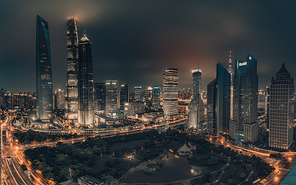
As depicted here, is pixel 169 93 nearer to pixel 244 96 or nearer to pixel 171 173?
pixel 244 96

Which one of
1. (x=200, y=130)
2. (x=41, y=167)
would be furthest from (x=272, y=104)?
(x=41, y=167)

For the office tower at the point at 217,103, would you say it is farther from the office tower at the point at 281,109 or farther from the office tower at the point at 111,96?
the office tower at the point at 111,96

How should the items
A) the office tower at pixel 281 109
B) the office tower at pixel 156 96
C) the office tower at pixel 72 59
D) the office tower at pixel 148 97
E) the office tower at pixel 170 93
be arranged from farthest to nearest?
the office tower at pixel 148 97 → the office tower at pixel 156 96 → the office tower at pixel 170 93 → the office tower at pixel 72 59 → the office tower at pixel 281 109

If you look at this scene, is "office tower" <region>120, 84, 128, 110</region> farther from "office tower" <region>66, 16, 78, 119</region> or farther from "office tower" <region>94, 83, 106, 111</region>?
"office tower" <region>66, 16, 78, 119</region>

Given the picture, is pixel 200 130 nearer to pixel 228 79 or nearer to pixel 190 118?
pixel 190 118

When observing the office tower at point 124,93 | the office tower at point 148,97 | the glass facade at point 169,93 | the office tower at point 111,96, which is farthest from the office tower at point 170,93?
the office tower at point 148,97

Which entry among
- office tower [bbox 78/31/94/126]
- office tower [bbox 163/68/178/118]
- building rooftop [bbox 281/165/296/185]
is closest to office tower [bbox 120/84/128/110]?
office tower [bbox 163/68/178/118]

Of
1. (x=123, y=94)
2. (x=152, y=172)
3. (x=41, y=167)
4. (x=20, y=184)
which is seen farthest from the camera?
(x=123, y=94)
